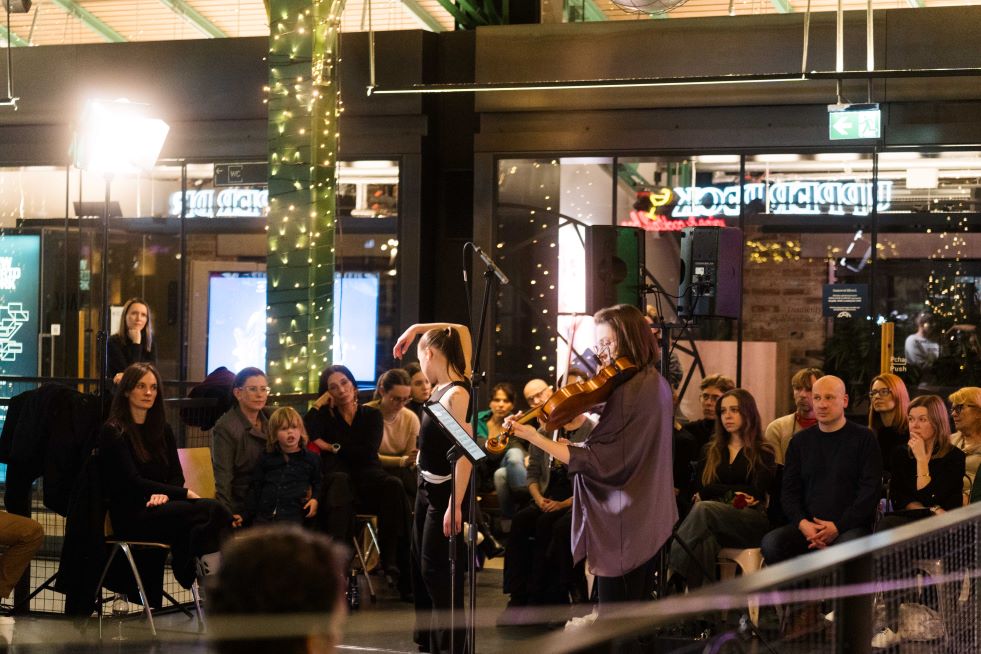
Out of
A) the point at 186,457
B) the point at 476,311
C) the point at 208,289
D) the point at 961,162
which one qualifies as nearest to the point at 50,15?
the point at 208,289

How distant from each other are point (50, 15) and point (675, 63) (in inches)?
239

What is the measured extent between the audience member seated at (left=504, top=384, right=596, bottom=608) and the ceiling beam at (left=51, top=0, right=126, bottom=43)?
22.8 feet

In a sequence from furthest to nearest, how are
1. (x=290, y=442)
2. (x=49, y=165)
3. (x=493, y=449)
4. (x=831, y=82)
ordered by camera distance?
(x=49, y=165)
(x=831, y=82)
(x=290, y=442)
(x=493, y=449)

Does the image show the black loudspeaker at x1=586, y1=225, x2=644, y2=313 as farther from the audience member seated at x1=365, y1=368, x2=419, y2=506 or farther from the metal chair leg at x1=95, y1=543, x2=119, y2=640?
the metal chair leg at x1=95, y1=543, x2=119, y2=640

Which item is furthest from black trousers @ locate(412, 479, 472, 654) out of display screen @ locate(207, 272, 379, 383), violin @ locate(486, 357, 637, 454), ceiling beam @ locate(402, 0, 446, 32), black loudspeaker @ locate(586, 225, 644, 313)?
ceiling beam @ locate(402, 0, 446, 32)

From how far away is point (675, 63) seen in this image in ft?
34.1

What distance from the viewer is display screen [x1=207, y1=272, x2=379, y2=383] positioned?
38.4ft

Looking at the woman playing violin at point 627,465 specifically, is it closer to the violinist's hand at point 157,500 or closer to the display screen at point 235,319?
the violinist's hand at point 157,500

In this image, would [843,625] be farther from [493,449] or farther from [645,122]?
[645,122]

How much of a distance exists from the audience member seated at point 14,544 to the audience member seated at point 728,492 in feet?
10.6

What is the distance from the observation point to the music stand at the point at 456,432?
16.4 ft

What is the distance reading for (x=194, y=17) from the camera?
12438 mm

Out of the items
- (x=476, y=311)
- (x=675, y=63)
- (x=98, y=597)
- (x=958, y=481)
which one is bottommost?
(x=98, y=597)

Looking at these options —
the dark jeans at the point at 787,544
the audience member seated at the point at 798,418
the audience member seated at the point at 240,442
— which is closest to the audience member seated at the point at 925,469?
the dark jeans at the point at 787,544
